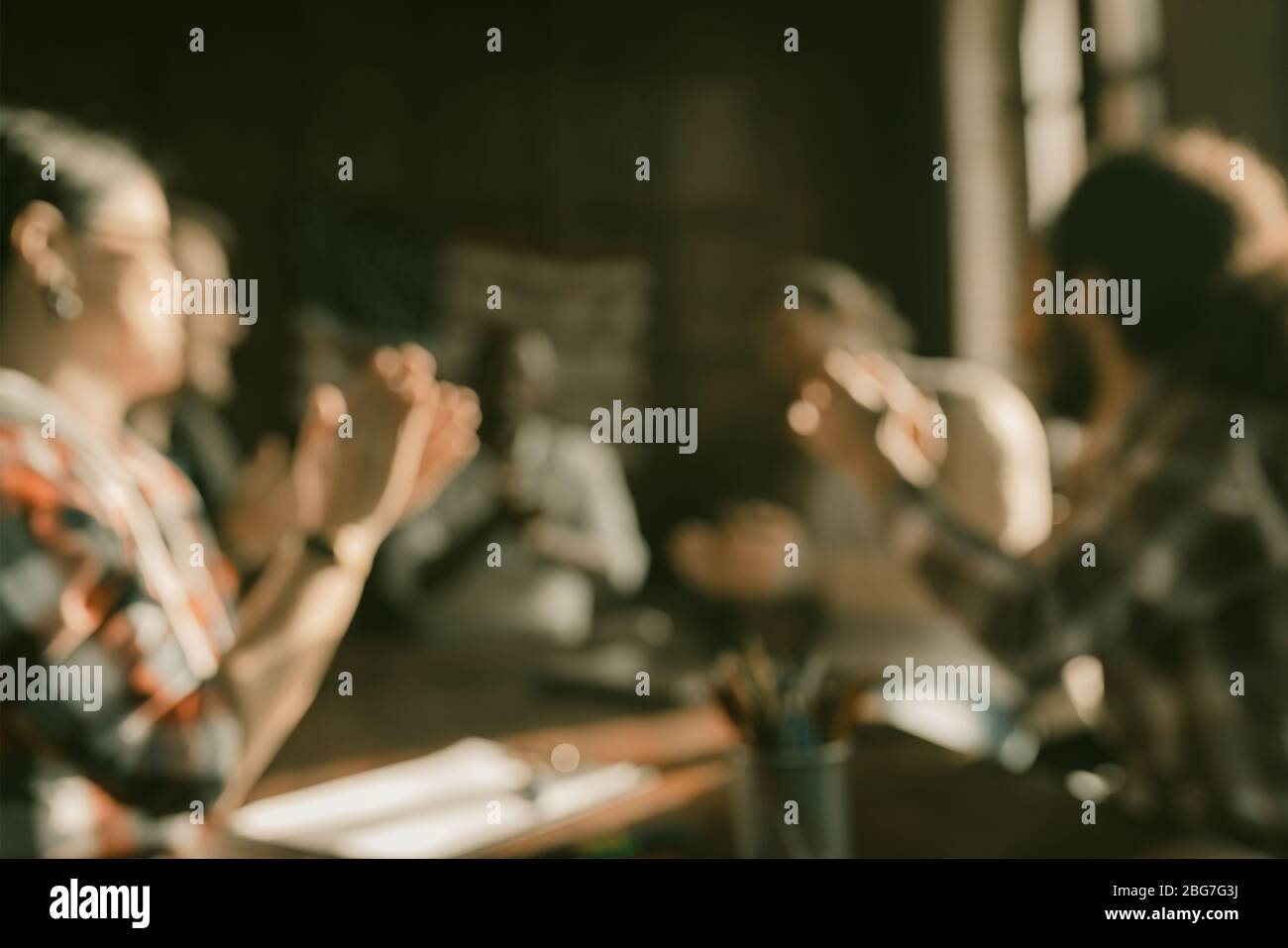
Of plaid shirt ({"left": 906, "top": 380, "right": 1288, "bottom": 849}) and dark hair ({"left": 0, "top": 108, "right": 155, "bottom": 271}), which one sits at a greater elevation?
dark hair ({"left": 0, "top": 108, "right": 155, "bottom": 271})

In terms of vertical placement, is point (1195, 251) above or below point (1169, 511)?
above

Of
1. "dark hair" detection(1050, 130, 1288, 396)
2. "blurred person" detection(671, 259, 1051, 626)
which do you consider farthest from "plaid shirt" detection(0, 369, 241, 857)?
"dark hair" detection(1050, 130, 1288, 396)

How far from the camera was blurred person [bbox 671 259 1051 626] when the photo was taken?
1021mm

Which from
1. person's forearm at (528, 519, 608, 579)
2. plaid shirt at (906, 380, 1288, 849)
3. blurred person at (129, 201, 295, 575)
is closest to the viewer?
plaid shirt at (906, 380, 1288, 849)

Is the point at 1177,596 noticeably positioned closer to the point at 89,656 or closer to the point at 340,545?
the point at 340,545

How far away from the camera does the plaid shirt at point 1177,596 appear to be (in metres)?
0.84

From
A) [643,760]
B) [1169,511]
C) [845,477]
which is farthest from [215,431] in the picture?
[1169,511]

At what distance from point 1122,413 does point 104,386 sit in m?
0.99

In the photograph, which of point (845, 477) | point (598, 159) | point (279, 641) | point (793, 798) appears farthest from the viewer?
point (845, 477)

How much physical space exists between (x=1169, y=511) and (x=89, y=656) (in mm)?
930

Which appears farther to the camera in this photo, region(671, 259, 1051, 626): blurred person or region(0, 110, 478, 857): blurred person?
Answer: region(671, 259, 1051, 626): blurred person

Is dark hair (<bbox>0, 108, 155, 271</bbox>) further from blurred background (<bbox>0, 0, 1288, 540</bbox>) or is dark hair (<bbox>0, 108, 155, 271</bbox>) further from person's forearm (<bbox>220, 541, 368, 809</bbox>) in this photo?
person's forearm (<bbox>220, 541, 368, 809</bbox>)

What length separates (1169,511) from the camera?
0.84 metres
